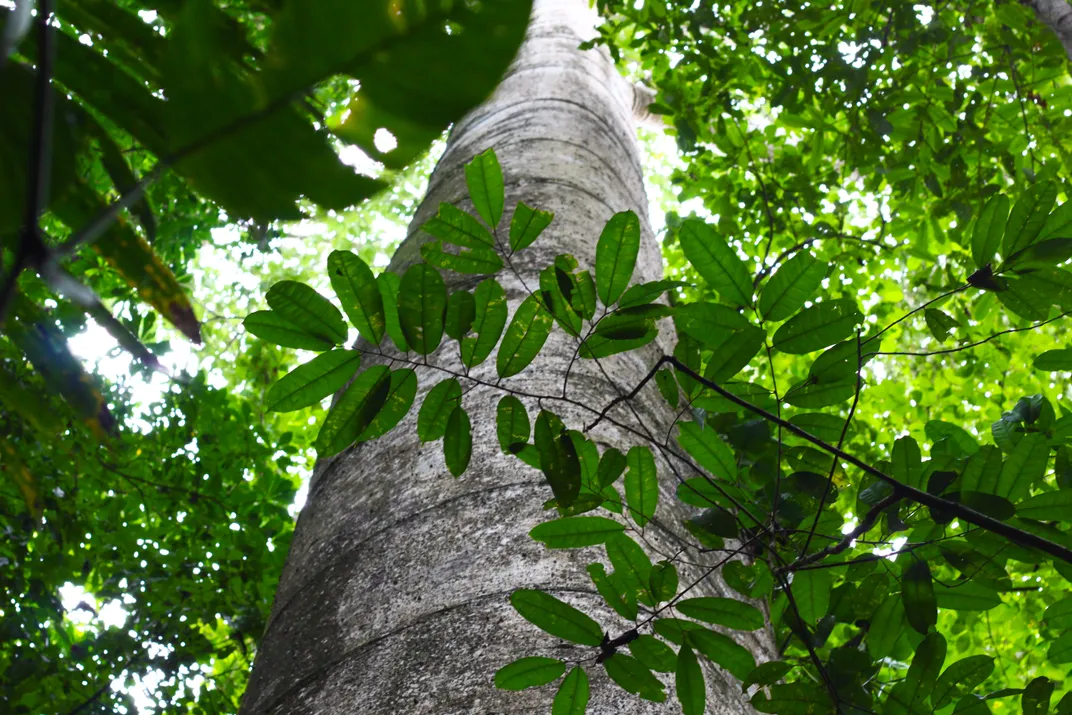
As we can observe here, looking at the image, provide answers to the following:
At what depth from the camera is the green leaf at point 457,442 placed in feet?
3.29

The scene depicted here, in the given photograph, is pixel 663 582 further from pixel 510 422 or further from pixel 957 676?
pixel 957 676

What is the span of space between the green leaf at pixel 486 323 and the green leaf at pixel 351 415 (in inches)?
4.1

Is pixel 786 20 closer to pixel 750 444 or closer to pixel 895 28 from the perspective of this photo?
pixel 895 28

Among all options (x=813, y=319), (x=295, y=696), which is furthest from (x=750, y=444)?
(x=295, y=696)

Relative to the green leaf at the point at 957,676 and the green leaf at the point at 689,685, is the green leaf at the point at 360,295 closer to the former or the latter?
the green leaf at the point at 689,685

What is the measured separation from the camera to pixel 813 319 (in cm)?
106

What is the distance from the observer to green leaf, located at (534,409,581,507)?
98 centimetres

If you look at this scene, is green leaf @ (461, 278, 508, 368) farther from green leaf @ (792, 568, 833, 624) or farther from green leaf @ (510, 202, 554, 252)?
green leaf @ (792, 568, 833, 624)

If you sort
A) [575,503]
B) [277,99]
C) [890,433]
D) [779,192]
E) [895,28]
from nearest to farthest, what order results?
1. [277,99]
2. [575,503]
3. [895,28]
4. [779,192]
5. [890,433]

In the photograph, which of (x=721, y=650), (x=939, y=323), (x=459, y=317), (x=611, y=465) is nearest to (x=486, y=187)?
(x=459, y=317)

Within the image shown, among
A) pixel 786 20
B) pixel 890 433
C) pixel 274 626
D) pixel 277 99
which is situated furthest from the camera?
pixel 890 433

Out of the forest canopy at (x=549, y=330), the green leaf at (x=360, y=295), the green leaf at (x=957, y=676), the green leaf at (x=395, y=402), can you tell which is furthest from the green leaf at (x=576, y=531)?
the green leaf at (x=957, y=676)

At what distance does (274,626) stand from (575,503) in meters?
0.61

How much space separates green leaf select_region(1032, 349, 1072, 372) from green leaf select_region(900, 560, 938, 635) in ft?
1.27
